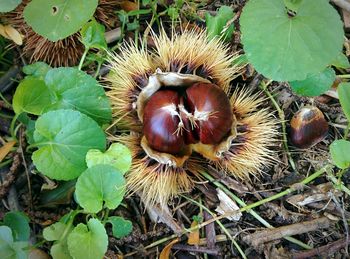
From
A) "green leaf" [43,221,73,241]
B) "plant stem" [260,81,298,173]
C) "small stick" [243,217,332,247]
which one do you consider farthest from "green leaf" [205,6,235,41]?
"green leaf" [43,221,73,241]

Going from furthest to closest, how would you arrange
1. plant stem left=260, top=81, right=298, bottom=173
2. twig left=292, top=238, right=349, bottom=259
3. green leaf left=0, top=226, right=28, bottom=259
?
plant stem left=260, top=81, right=298, bottom=173, twig left=292, top=238, right=349, bottom=259, green leaf left=0, top=226, right=28, bottom=259

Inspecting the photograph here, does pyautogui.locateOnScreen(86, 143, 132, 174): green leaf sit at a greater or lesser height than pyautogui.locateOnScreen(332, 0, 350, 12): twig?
lesser

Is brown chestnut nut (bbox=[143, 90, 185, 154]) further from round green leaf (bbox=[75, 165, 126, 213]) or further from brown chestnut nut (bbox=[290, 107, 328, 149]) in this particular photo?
brown chestnut nut (bbox=[290, 107, 328, 149])

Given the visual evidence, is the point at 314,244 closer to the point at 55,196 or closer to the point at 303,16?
the point at 303,16

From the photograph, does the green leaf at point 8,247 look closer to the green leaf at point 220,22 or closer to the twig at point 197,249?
the twig at point 197,249

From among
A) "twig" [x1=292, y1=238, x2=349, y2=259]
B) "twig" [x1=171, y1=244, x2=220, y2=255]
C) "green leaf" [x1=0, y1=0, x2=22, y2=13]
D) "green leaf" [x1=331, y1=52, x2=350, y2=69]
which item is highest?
"green leaf" [x1=0, y1=0, x2=22, y2=13]

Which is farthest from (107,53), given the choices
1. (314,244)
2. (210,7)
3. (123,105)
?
(314,244)

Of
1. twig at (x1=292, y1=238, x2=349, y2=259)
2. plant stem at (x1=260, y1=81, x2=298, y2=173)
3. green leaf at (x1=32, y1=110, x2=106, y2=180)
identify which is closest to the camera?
green leaf at (x1=32, y1=110, x2=106, y2=180)
